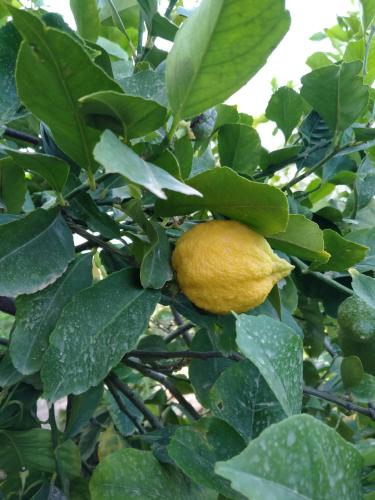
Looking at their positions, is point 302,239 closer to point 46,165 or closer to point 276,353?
point 276,353

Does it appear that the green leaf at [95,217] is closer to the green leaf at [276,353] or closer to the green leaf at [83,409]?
the green leaf at [276,353]

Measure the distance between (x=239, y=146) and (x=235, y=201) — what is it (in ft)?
0.86

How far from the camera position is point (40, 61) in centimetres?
46

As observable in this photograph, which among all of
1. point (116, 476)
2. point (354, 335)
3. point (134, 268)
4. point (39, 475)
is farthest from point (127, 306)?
point (39, 475)

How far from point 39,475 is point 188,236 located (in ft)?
2.13

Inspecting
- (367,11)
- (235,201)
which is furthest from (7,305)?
(367,11)

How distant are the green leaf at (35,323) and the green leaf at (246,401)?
20 centimetres

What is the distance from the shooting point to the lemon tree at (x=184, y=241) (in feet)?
1.51

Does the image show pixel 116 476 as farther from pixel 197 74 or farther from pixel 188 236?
pixel 197 74

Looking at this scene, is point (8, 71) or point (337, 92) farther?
point (337, 92)

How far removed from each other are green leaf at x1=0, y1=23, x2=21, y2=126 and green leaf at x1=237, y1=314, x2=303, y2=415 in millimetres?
360

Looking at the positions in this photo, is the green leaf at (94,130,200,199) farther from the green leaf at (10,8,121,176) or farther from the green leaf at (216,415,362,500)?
the green leaf at (216,415,362,500)

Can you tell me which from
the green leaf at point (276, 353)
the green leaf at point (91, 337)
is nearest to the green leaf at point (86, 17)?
the green leaf at point (91, 337)

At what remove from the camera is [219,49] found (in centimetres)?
52
